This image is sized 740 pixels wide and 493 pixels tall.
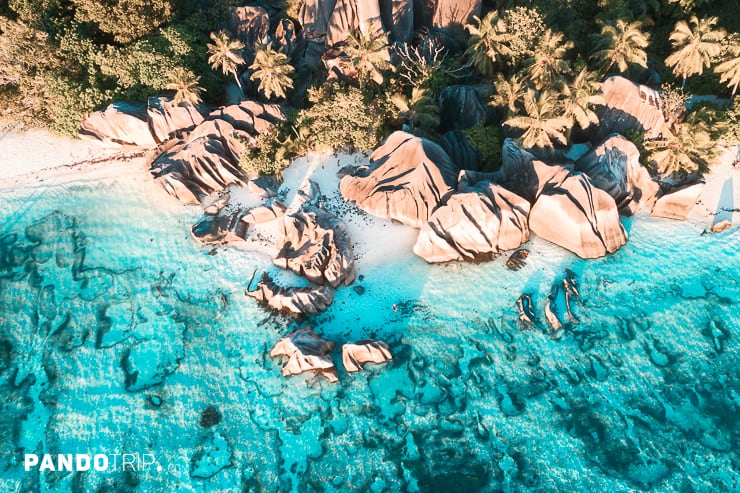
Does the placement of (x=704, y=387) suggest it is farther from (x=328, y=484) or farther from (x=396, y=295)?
(x=328, y=484)

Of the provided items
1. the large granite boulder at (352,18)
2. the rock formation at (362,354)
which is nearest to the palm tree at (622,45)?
the large granite boulder at (352,18)

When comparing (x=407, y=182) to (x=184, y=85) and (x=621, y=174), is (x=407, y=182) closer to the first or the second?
(x=621, y=174)

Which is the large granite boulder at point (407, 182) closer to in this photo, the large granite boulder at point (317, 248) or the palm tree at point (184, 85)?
the large granite boulder at point (317, 248)

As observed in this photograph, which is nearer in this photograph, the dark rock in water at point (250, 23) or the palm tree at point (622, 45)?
the palm tree at point (622, 45)

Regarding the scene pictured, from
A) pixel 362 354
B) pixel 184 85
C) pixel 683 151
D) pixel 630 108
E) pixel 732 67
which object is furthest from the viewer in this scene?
pixel 184 85

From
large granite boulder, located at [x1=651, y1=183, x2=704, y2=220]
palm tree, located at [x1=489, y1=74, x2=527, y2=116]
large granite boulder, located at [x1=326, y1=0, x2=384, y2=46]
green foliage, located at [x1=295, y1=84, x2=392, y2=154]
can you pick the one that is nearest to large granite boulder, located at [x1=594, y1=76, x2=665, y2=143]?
large granite boulder, located at [x1=651, y1=183, x2=704, y2=220]

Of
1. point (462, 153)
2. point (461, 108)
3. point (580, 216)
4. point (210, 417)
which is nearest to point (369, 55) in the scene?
point (461, 108)
